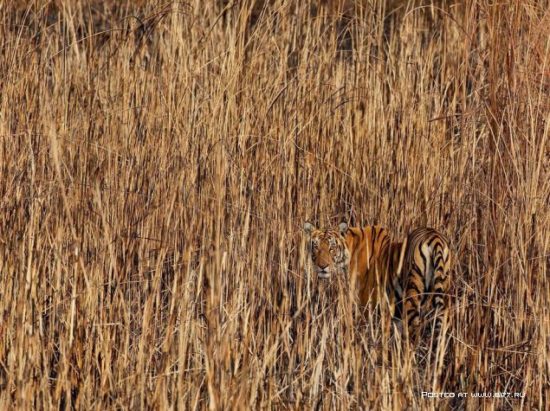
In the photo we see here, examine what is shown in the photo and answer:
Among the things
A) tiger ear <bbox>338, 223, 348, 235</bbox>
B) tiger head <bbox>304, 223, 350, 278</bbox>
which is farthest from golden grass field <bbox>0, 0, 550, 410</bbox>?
tiger ear <bbox>338, 223, 348, 235</bbox>

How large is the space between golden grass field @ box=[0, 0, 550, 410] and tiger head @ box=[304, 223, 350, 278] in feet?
0.23

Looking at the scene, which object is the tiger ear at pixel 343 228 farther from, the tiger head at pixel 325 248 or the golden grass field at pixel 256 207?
the golden grass field at pixel 256 207

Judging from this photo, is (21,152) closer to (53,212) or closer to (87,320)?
(53,212)

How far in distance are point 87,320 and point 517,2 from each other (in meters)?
1.57

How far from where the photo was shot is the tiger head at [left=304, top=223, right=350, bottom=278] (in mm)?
3359

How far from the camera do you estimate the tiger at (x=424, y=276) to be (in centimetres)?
304

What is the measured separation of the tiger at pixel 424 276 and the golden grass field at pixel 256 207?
82mm

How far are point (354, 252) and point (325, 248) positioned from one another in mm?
153

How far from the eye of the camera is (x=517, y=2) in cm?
315

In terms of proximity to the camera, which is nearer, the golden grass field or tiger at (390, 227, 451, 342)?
the golden grass field

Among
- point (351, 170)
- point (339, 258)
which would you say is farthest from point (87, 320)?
point (351, 170)

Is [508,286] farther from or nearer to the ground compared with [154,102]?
nearer to the ground

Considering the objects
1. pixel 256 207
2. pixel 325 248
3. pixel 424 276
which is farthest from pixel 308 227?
pixel 424 276

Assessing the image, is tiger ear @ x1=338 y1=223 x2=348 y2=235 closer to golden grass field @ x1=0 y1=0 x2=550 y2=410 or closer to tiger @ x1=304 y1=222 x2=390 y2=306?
tiger @ x1=304 y1=222 x2=390 y2=306
